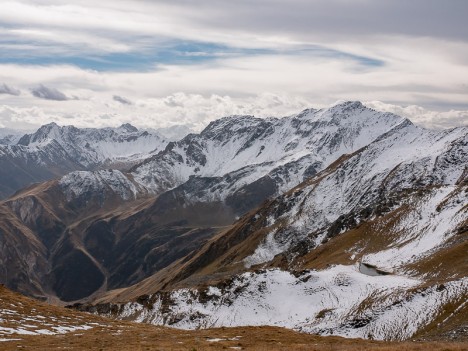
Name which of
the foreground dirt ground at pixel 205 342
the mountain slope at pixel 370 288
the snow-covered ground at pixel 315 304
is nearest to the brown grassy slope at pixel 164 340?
the foreground dirt ground at pixel 205 342

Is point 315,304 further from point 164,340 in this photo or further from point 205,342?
point 205,342

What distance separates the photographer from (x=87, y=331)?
2191 inches

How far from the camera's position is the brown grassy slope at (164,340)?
40062 mm

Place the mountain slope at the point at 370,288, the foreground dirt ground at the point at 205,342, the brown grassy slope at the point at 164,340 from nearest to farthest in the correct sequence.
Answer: the foreground dirt ground at the point at 205,342 → the brown grassy slope at the point at 164,340 → the mountain slope at the point at 370,288

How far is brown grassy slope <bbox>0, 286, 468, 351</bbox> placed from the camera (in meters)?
40.1

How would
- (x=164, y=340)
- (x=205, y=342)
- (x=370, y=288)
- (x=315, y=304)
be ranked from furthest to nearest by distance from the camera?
(x=315, y=304)
(x=370, y=288)
(x=164, y=340)
(x=205, y=342)

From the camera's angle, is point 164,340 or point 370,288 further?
point 370,288

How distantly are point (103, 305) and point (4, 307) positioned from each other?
3246 inches

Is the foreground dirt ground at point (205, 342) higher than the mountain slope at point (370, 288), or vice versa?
the foreground dirt ground at point (205, 342)

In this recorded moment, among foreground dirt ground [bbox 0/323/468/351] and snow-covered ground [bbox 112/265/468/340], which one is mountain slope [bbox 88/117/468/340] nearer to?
snow-covered ground [bbox 112/265/468/340]

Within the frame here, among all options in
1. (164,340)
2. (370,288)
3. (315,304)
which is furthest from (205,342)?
(315,304)

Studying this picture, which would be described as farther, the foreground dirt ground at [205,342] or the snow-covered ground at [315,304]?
the snow-covered ground at [315,304]

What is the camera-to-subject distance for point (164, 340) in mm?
48531

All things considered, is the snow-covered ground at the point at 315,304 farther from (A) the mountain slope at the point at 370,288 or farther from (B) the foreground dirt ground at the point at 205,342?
(B) the foreground dirt ground at the point at 205,342
